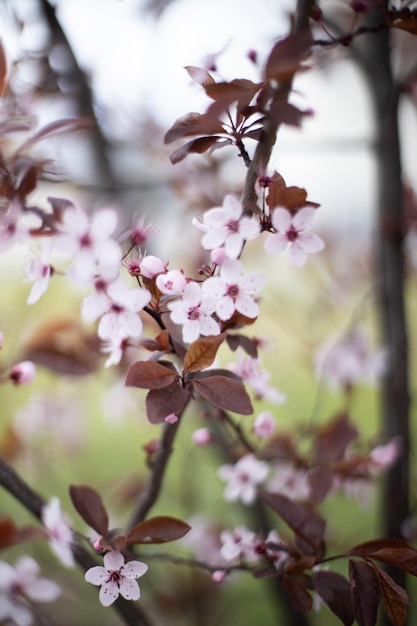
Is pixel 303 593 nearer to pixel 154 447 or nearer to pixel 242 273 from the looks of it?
pixel 154 447

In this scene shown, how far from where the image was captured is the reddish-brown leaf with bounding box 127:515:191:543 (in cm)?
55

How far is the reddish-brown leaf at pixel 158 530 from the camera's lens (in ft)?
1.81

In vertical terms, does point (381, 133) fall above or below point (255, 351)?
above

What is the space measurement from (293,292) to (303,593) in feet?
6.11

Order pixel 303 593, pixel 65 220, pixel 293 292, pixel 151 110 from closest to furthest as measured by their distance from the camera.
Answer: pixel 65 220 < pixel 303 593 < pixel 151 110 < pixel 293 292

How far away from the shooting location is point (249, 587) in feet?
5.28

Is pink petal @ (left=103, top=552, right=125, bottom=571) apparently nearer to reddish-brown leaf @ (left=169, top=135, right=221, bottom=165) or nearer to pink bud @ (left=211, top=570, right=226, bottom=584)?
pink bud @ (left=211, top=570, right=226, bottom=584)

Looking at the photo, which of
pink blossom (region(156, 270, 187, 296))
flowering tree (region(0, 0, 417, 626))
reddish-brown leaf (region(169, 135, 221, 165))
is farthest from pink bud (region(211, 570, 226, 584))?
reddish-brown leaf (region(169, 135, 221, 165))

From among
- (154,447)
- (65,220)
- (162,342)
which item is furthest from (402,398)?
(65,220)

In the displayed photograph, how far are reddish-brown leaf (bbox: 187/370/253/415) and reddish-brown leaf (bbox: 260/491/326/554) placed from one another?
184mm

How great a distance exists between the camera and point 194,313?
0.51 meters

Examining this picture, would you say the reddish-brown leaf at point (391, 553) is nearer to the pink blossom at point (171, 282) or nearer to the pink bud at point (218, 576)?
the pink bud at point (218, 576)

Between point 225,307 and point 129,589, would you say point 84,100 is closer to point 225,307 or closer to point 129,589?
point 225,307

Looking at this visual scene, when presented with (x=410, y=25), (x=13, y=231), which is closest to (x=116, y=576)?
(x=13, y=231)
